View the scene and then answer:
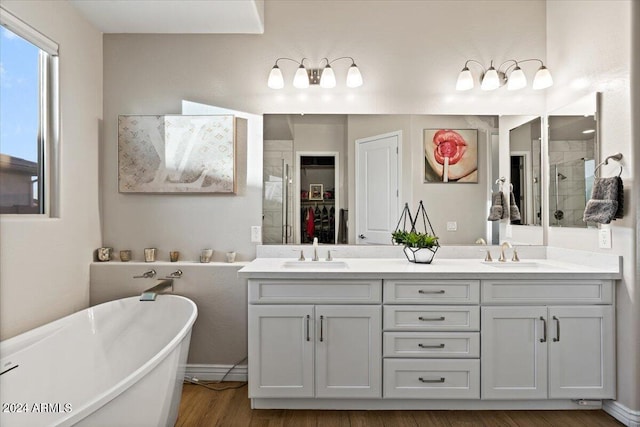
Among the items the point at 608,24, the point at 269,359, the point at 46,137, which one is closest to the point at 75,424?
the point at 269,359

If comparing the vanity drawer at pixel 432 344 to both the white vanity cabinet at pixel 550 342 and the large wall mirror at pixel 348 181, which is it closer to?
the white vanity cabinet at pixel 550 342

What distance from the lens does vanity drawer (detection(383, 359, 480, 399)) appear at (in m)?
2.25

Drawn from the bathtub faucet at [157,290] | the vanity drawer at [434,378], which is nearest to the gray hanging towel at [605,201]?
→ the vanity drawer at [434,378]

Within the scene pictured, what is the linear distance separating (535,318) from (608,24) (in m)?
1.79

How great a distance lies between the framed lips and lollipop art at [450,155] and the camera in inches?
112

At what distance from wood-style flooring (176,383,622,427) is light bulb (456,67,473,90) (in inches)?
84.2

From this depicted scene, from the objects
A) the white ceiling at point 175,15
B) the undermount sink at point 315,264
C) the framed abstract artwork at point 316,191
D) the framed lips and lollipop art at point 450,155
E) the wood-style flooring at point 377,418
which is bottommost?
the wood-style flooring at point 377,418

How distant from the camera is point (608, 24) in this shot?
7.59 ft

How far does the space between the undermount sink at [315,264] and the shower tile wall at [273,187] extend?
268mm

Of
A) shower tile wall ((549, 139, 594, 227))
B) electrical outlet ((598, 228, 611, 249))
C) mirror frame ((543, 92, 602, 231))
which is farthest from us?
shower tile wall ((549, 139, 594, 227))

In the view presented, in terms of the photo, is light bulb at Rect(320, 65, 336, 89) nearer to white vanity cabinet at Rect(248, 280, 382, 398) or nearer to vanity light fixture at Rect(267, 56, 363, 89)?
vanity light fixture at Rect(267, 56, 363, 89)

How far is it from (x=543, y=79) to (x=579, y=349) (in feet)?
5.95

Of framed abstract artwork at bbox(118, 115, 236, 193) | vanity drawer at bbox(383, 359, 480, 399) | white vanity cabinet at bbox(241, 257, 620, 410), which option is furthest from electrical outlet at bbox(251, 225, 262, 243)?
vanity drawer at bbox(383, 359, 480, 399)

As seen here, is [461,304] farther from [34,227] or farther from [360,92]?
[34,227]
